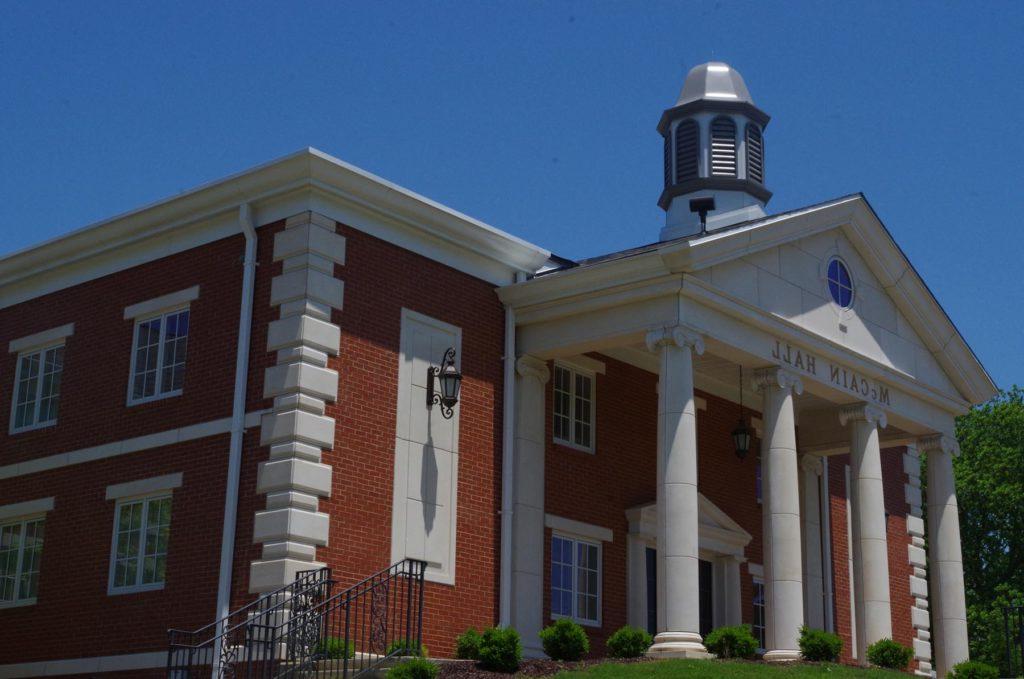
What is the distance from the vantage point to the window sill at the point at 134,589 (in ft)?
65.6

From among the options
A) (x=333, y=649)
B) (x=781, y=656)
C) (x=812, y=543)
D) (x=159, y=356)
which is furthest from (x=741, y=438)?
(x=159, y=356)

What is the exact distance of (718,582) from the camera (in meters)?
26.2

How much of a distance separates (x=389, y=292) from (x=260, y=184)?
243 centimetres

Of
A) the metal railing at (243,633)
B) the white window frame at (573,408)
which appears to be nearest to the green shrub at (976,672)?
the white window frame at (573,408)

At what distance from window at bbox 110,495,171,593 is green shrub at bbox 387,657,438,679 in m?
4.96

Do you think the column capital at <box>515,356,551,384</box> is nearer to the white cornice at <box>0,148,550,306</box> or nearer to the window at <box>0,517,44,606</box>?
the white cornice at <box>0,148,550,306</box>

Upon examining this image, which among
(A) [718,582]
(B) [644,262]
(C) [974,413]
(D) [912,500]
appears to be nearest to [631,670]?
(B) [644,262]

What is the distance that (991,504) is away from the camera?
166 ft

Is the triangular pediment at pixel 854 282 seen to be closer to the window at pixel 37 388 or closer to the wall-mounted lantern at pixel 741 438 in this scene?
the wall-mounted lantern at pixel 741 438

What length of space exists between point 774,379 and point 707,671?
6183mm

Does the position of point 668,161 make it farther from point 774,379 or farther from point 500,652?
point 500,652

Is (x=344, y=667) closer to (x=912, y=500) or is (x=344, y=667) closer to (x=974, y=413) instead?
(x=912, y=500)

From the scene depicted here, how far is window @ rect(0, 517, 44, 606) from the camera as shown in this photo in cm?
2216

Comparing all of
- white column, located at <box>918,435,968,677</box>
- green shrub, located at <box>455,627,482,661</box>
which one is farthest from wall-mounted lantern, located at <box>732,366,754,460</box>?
green shrub, located at <box>455,627,482,661</box>
